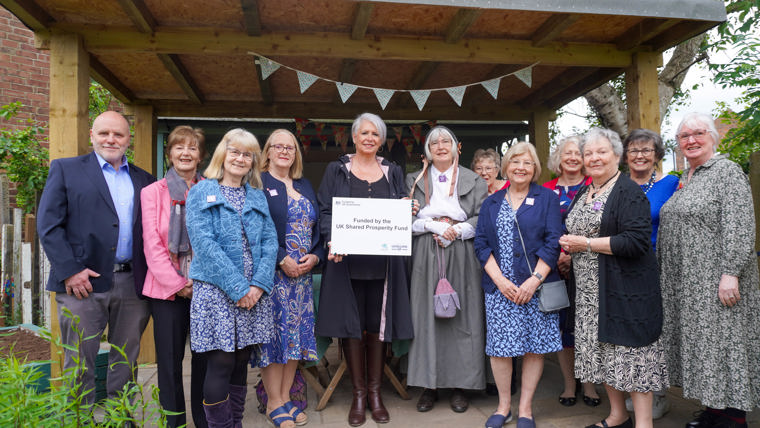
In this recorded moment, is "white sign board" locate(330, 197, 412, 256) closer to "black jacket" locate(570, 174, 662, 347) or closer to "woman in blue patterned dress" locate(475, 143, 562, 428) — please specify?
"woman in blue patterned dress" locate(475, 143, 562, 428)

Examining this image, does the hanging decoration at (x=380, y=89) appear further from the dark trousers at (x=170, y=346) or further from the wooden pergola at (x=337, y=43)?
the dark trousers at (x=170, y=346)

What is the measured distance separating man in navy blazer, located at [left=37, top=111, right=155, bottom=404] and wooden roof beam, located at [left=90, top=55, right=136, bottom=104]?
1938 mm

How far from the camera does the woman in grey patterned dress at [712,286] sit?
8.73ft

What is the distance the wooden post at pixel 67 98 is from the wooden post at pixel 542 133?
500 centimetres

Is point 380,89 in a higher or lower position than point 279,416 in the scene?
higher

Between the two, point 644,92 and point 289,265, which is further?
point 644,92

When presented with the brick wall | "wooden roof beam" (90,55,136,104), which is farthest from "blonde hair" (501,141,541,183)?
the brick wall

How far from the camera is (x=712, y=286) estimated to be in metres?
2.72

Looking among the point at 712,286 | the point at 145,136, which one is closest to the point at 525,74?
the point at 712,286

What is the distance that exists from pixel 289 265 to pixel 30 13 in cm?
249

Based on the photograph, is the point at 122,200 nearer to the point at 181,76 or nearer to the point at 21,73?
the point at 181,76

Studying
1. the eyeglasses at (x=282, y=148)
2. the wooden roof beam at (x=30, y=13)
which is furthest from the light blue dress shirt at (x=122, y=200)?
the wooden roof beam at (x=30, y=13)

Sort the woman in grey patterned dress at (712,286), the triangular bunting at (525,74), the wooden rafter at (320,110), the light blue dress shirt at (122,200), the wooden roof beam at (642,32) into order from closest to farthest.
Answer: the woman in grey patterned dress at (712,286)
the light blue dress shirt at (122,200)
the wooden roof beam at (642,32)
the triangular bunting at (525,74)
the wooden rafter at (320,110)

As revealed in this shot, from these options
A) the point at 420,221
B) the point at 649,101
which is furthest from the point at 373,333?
the point at 649,101
